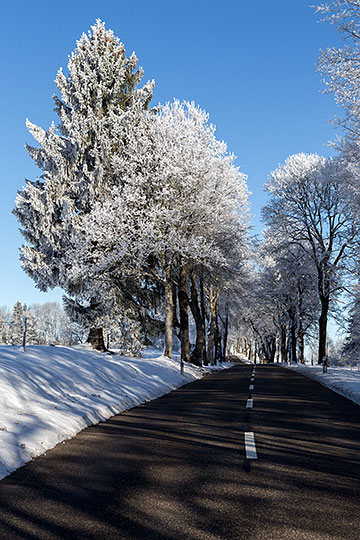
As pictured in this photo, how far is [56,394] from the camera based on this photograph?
32.4ft

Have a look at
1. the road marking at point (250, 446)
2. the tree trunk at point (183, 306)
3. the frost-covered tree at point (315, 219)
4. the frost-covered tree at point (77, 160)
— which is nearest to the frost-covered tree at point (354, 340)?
the frost-covered tree at point (315, 219)

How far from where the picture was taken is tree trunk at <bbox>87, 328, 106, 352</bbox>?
24578mm

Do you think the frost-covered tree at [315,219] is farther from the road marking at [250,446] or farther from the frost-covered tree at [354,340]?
the road marking at [250,446]

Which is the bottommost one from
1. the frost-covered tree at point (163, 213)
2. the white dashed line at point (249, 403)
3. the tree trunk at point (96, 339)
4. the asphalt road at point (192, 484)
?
the asphalt road at point (192, 484)

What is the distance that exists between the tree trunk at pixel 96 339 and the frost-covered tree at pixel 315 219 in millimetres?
14374

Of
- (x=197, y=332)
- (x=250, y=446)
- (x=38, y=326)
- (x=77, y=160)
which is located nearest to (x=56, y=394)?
(x=250, y=446)

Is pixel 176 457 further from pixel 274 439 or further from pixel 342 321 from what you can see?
pixel 342 321

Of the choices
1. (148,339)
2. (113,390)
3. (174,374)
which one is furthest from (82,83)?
(113,390)

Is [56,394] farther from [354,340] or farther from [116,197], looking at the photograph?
[354,340]

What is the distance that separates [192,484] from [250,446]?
6.42 feet

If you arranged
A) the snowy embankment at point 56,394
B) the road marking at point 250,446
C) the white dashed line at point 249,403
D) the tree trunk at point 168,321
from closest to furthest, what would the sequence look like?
1. the road marking at point 250,446
2. the snowy embankment at point 56,394
3. the white dashed line at point 249,403
4. the tree trunk at point 168,321

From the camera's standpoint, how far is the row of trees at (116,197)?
2303 centimetres

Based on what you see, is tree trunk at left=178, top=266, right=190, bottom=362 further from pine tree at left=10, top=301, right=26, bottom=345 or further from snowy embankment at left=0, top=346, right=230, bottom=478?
pine tree at left=10, top=301, right=26, bottom=345

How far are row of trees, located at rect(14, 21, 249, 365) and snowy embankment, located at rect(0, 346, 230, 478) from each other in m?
7.71
